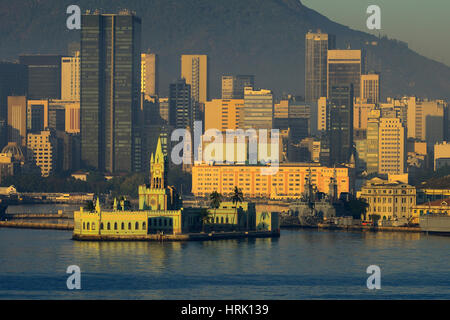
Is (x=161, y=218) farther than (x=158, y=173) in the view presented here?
No

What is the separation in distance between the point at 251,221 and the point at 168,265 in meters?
36.8

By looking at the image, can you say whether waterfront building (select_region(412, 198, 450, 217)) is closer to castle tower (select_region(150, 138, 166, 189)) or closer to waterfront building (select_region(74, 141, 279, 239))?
waterfront building (select_region(74, 141, 279, 239))

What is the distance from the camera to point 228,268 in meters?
116

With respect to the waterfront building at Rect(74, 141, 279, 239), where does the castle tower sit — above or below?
above

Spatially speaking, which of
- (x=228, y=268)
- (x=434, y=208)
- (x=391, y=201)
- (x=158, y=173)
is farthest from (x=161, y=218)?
(x=391, y=201)

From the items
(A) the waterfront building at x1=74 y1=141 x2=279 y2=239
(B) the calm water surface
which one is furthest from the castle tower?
(B) the calm water surface

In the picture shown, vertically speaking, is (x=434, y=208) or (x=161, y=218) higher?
(x=434, y=208)

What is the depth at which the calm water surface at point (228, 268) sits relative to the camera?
3979 inches

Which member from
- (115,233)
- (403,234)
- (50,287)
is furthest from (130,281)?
(403,234)

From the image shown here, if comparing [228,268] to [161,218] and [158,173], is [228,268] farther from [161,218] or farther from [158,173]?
[158,173]

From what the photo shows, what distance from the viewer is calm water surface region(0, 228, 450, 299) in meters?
101

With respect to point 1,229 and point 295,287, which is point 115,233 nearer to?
point 1,229

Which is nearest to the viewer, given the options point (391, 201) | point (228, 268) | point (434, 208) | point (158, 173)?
point (228, 268)

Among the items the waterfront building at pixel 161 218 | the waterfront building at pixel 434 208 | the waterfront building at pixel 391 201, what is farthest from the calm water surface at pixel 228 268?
the waterfront building at pixel 391 201
